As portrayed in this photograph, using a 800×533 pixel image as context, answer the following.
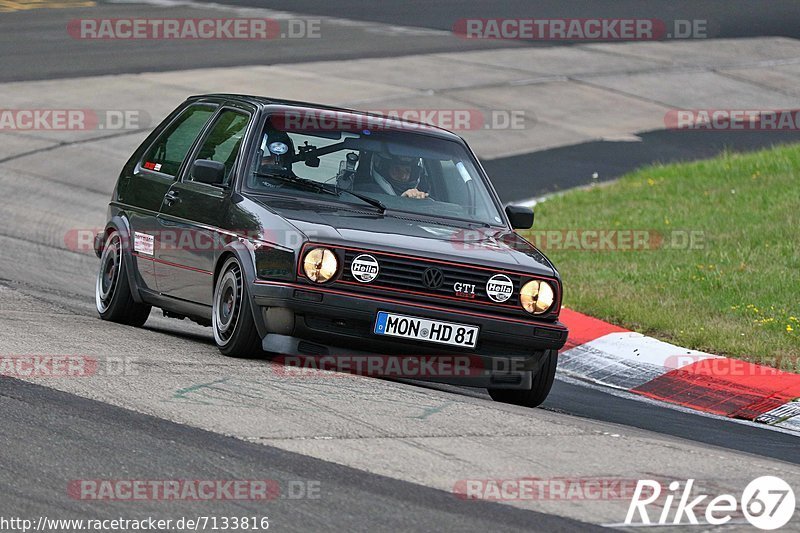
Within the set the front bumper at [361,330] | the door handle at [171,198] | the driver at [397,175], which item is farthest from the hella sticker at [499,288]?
the door handle at [171,198]

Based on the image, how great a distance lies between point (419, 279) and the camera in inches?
309

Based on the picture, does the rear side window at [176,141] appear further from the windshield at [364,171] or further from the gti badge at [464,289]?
the gti badge at [464,289]

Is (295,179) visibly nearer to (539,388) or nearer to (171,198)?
(171,198)

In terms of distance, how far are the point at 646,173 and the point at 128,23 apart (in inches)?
556

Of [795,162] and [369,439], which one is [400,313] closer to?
[369,439]

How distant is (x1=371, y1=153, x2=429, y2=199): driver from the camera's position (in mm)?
8844

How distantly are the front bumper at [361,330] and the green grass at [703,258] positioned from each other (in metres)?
2.93

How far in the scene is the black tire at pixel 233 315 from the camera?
8016mm

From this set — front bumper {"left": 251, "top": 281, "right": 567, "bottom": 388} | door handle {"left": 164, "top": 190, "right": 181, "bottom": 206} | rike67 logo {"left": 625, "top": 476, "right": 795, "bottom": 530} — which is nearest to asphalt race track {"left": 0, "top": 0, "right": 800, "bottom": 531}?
rike67 logo {"left": 625, "top": 476, "right": 795, "bottom": 530}

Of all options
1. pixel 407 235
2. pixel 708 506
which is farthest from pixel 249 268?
pixel 708 506

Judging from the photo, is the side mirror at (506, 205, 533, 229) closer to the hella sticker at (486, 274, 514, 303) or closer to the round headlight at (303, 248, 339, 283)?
the hella sticker at (486, 274, 514, 303)

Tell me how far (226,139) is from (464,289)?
217 centimetres

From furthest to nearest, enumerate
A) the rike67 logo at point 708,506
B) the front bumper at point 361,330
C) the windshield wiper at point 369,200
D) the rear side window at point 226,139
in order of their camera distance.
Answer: the rear side window at point 226,139 → the windshield wiper at point 369,200 → the front bumper at point 361,330 → the rike67 logo at point 708,506

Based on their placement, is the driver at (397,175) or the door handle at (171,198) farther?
the door handle at (171,198)
